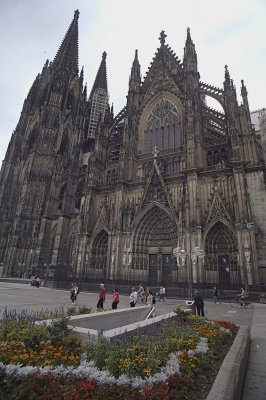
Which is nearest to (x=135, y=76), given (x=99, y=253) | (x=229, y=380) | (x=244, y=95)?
(x=244, y=95)

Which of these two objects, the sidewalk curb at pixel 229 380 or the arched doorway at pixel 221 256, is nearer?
the sidewalk curb at pixel 229 380

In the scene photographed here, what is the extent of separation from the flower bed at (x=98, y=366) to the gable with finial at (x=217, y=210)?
1891 centimetres

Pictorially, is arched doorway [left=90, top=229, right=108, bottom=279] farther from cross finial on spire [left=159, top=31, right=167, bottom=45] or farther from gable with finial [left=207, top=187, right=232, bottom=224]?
cross finial on spire [left=159, top=31, right=167, bottom=45]

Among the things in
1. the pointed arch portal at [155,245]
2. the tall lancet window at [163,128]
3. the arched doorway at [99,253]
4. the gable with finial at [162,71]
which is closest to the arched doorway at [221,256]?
the pointed arch portal at [155,245]

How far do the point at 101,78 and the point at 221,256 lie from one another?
180 feet

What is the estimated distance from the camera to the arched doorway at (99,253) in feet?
95.0

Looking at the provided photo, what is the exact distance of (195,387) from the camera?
3.29m

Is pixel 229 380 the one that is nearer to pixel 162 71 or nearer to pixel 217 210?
pixel 217 210

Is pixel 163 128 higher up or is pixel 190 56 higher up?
pixel 190 56

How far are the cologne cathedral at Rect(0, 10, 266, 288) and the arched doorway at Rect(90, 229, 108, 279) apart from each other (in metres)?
0.12

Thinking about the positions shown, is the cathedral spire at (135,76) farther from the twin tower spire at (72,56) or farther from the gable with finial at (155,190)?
the twin tower spire at (72,56)

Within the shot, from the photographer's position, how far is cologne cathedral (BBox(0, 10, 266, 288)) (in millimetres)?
22516

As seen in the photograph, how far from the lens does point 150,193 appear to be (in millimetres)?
27969

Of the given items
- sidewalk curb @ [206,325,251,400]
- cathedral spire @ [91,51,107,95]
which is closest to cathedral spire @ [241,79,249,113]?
sidewalk curb @ [206,325,251,400]
